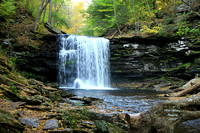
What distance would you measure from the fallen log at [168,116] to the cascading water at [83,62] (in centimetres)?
1417

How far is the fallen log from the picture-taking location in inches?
95.0

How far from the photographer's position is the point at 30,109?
4328 mm

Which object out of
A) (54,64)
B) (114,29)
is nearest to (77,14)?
(114,29)

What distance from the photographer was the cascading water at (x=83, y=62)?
684 inches

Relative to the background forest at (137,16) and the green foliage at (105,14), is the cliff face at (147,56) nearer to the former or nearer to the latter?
the background forest at (137,16)

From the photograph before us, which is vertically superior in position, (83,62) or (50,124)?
(83,62)

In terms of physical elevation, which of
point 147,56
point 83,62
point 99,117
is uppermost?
point 147,56

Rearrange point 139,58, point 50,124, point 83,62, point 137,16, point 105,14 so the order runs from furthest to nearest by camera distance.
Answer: point 105,14, point 137,16, point 139,58, point 83,62, point 50,124

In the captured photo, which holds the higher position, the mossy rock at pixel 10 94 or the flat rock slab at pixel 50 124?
the mossy rock at pixel 10 94

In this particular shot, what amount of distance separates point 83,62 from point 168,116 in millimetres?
15867

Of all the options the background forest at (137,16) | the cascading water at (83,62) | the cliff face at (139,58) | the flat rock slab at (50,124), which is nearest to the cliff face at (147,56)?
the cliff face at (139,58)

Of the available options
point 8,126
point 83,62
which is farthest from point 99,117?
point 83,62

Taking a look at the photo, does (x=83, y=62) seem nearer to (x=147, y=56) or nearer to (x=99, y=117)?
(x=147, y=56)

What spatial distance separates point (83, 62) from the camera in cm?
1800
